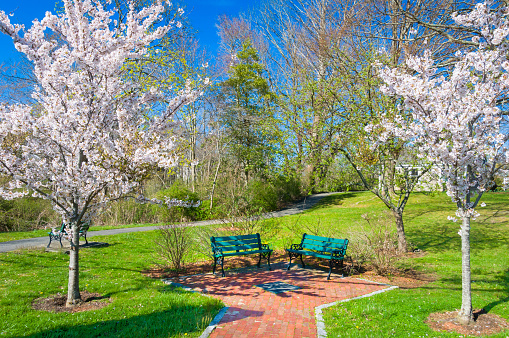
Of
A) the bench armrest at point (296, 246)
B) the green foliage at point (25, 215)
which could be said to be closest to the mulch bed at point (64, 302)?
the bench armrest at point (296, 246)

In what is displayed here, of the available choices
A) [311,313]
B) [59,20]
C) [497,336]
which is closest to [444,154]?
[497,336]

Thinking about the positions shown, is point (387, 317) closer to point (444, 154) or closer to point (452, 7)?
point (444, 154)

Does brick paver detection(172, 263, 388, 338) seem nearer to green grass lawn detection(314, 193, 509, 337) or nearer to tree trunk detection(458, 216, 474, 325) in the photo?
green grass lawn detection(314, 193, 509, 337)

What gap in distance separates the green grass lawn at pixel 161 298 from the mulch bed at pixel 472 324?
152 mm

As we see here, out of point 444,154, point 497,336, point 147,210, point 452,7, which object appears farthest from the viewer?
point 147,210

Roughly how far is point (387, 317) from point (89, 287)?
16.6ft

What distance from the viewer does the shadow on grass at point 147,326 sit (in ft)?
13.4

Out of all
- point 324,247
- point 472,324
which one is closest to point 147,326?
point 472,324

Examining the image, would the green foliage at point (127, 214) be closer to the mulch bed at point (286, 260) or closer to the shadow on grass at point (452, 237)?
the mulch bed at point (286, 260)

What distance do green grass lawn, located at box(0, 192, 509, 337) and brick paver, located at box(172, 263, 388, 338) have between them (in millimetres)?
355

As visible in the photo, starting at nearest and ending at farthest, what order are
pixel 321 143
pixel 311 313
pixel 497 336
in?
pixel 497 336 < pixel 311 313 < pixel 321 143

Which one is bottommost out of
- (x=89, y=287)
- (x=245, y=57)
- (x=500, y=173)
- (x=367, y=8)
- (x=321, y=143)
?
(x=89, y=287)

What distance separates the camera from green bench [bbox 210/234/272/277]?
24.4 ft

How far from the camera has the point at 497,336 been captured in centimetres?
409
